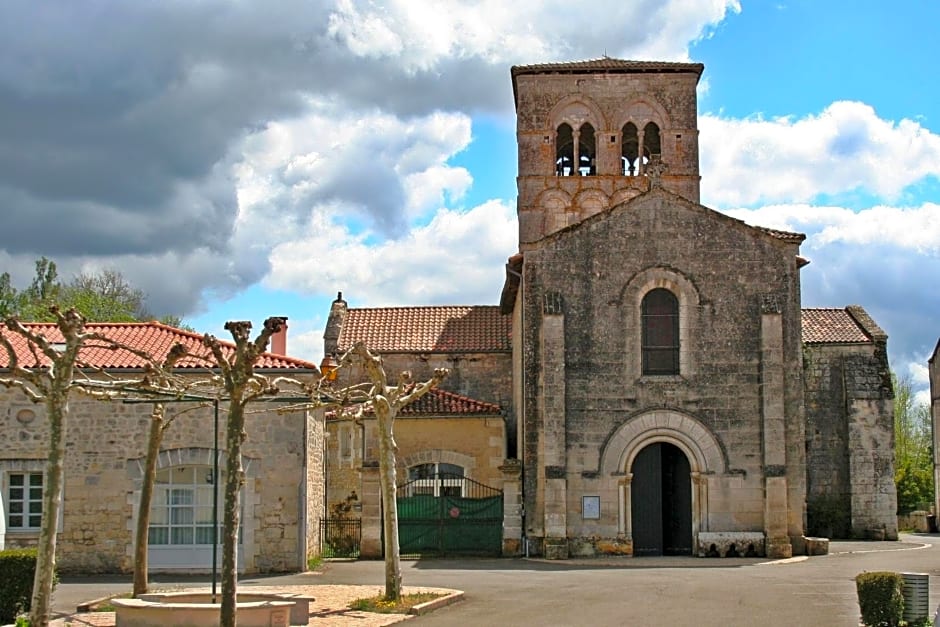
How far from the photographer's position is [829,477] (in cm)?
3772

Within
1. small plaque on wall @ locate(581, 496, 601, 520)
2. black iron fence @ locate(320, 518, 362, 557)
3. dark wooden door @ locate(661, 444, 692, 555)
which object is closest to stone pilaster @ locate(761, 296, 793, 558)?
dark wooden door @ locate(661, 444, 692, 555)

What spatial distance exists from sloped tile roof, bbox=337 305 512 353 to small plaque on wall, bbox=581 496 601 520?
9816 millimetres

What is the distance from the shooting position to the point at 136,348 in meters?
24.4

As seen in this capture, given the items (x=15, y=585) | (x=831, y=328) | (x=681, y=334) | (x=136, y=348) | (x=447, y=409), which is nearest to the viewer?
(x=15, y=585)

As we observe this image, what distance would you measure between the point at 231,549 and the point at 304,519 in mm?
11999

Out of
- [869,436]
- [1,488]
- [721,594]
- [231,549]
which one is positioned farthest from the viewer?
[869,436]

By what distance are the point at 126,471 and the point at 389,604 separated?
9.22 m

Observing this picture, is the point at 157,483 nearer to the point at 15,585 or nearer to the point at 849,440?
the point at 15,585

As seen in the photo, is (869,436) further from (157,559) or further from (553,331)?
(157,559)

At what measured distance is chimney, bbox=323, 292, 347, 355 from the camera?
37.8 m

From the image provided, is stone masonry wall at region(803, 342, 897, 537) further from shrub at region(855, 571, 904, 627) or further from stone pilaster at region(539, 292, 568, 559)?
shrub at region(855, 571, 904, 627)

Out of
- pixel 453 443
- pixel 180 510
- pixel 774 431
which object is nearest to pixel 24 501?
pixel 180 510

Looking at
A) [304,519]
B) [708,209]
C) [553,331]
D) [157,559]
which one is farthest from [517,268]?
[157,559]

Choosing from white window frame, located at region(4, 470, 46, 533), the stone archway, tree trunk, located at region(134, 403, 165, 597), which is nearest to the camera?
tree trunk, located at region(134, 403, 165, 597)
